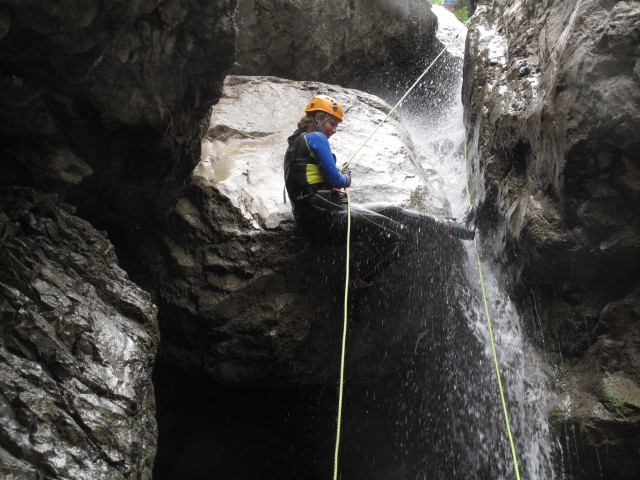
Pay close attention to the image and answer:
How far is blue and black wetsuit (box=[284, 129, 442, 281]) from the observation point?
4785mm

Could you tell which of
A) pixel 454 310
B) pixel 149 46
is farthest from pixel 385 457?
pixel 149 46

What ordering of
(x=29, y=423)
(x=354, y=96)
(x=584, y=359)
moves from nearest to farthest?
(x=29, y=423) → (x=584, y=359) → (x=354, y=96)

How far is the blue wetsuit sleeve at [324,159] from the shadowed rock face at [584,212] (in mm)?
1770

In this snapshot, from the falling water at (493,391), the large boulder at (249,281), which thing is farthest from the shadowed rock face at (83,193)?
the falling water at (493,391)

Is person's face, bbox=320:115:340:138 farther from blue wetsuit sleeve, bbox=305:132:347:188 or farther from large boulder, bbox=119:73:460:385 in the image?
large boulder, bbox=119:73:460:385

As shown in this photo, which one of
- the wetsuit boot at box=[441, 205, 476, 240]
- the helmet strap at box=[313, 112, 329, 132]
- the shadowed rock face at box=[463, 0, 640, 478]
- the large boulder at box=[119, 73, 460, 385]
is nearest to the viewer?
the shadowed rock face at box=[463, 0, 640, 478]

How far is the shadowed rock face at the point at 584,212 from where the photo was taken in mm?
3842

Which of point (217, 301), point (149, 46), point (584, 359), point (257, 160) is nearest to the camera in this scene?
point (149, 46)

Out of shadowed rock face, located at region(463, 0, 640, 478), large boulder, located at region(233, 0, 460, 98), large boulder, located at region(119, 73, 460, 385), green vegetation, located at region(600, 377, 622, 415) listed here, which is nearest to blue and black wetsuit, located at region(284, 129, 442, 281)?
large boulder, located at region(119, 73, 460, 385)

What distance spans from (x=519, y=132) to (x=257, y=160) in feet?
9.37

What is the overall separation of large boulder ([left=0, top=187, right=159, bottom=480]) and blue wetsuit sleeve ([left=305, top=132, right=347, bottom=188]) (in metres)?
1.90

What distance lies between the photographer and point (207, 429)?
5969 mm

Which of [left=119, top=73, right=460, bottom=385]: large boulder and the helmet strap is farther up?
the helmet strap

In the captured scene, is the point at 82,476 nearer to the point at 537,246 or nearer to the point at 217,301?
the point at 217,301
